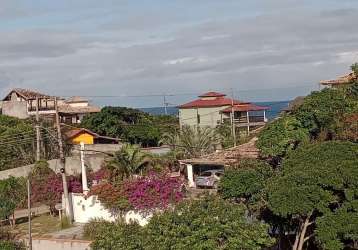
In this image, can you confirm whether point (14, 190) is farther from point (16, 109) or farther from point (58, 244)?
point (16, 109)

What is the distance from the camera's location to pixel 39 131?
4016cm

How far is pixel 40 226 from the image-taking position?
3088cm

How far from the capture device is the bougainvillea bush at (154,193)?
27188mm

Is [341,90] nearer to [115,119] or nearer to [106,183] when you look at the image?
[106,183]

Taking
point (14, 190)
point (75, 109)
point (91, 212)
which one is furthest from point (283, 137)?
point (75, 109)

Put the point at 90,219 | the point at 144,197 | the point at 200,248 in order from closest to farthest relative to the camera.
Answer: the point at 200,248, the point at 144,197, the point at 90,219

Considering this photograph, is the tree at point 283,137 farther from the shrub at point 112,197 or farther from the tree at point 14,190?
the tree at point 14,190

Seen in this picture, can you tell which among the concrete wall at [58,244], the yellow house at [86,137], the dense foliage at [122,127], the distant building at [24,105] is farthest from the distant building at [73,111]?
the concrete wall at [58,244]

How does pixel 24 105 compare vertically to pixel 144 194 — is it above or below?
above

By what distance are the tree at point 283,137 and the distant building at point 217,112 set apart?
21.2 m

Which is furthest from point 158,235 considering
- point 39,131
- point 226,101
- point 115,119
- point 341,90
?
point 226,101

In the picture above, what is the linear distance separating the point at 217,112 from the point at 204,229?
37633 millimetres

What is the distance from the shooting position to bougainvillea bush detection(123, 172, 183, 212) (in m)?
27.2

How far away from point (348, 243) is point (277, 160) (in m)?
9.71
